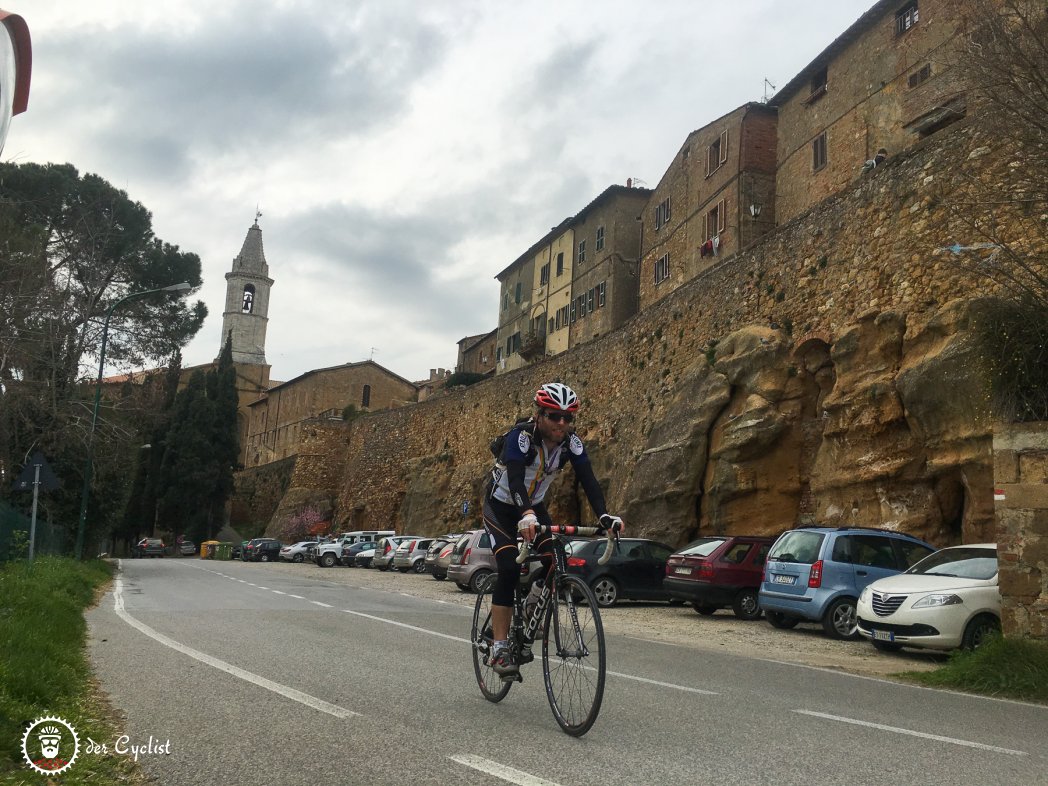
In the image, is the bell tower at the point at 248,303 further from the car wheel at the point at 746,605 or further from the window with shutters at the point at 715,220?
the car wheel at the point at 746,605

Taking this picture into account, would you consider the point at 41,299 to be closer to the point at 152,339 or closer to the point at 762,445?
the point at 152,339

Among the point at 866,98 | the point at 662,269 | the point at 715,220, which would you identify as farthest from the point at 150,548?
the point at 866,98

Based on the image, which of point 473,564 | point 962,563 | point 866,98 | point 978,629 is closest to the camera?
point 978,629

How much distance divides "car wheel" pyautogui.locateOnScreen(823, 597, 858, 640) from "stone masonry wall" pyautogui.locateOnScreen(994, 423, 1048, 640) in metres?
4.27

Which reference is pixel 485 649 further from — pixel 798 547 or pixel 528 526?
pixel 798 547

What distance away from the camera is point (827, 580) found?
44.9 ft

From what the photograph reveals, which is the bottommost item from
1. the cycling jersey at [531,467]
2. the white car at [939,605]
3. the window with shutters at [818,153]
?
the white car at [939,605]

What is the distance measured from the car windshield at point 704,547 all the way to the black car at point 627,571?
1.68 m

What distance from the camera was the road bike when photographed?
506 cm

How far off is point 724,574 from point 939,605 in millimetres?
5771

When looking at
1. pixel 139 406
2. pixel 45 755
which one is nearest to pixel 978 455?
pixel 45 755

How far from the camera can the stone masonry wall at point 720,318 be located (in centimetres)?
1830

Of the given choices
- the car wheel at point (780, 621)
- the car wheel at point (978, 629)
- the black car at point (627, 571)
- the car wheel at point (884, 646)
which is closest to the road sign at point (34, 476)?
the black car at point (627, 571)
